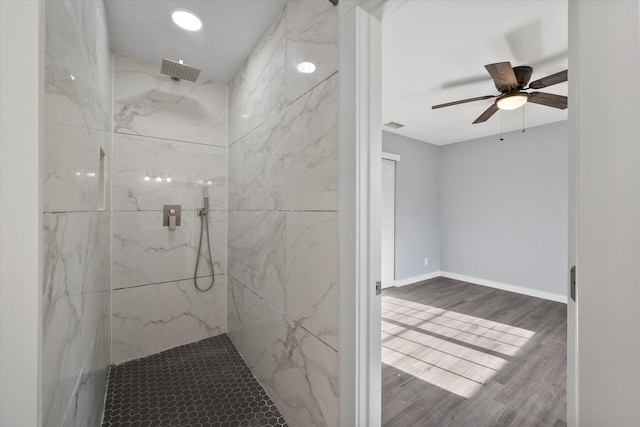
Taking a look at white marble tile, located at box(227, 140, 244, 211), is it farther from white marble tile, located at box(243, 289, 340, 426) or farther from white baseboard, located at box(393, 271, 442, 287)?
white baseboard, located at box(393, 271, 442, 287)

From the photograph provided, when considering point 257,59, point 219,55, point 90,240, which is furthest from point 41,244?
point 219,55

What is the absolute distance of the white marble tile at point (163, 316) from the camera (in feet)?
7.16

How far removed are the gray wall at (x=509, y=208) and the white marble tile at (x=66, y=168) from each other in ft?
16.7

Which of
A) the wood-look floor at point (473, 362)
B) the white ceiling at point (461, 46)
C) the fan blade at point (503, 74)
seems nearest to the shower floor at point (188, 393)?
the wood-look floor at point (473, 362)

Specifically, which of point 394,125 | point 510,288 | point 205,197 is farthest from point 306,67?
point 510,288

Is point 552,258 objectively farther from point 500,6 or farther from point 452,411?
point 500,6

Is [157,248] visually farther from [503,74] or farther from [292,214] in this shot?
[503,74]

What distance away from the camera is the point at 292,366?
1.52 meters

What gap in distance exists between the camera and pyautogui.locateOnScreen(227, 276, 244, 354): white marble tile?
89.7 inches

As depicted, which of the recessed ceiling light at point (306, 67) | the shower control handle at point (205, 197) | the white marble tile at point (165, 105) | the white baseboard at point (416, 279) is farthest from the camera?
the white baseboard at point (416, 279)

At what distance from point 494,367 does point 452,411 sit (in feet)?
2.45

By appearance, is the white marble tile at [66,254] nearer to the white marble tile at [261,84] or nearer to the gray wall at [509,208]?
the white marble tile at [261,84]

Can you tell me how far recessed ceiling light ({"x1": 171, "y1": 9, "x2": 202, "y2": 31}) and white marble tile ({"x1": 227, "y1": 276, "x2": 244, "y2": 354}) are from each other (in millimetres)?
1938

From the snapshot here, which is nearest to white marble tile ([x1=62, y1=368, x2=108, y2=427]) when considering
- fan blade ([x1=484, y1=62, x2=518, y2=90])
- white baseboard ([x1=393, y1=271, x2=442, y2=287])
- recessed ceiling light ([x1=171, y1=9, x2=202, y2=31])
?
recessed ceiling light ([x1=171, y1=9, x2=202, y2=31])
